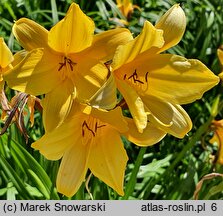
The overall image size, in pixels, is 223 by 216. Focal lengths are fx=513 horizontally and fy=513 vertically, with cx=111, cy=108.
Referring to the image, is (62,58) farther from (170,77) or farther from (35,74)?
(170,77)

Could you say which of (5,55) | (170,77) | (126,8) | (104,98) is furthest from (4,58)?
(126,8)

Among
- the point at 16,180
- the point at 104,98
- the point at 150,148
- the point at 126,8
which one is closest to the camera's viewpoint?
the point at 104,98

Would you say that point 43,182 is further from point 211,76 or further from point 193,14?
point 193,14

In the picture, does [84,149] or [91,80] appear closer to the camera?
[91,80]

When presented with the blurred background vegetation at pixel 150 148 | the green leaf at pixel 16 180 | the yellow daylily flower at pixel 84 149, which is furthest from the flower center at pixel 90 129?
the green leaf at pixel 16 180

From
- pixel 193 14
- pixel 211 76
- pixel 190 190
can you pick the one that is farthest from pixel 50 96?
pixel 193 14

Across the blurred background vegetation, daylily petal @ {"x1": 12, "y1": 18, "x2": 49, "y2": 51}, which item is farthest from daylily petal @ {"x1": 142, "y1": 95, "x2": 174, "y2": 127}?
the blurred background vegetation
